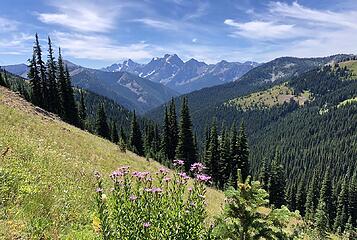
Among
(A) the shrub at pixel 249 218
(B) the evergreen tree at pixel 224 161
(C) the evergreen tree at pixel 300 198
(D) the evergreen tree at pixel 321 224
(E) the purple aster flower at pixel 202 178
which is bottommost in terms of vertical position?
(C) the evergreen tree at pixel 300 198

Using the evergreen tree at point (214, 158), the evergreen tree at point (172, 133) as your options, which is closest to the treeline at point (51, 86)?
the evergreen tree at point (172, 133)

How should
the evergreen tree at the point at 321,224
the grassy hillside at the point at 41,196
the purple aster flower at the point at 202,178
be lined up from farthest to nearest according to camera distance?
1. the evergreen tree at the point at 321,224
2. the grassy hillside at the point at 41,196
3. the purple aster flower at the point at 202,178

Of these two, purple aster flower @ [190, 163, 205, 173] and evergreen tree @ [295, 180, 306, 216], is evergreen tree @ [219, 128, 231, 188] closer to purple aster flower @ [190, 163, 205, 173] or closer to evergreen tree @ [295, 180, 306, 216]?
evergreen tree @ [295, 180, 306, 216]

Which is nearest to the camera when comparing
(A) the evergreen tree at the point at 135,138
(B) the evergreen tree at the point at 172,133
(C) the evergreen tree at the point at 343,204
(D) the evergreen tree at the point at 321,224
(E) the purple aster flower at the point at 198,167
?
(E) the purple aster flower at the point at 198,167

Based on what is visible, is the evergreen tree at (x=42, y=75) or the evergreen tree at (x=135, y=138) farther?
the evergreen tree at (x=135, y=138)

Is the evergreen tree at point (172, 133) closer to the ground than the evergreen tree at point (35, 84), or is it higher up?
closer to the ground

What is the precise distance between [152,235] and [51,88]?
192ft

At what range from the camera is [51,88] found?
195ft

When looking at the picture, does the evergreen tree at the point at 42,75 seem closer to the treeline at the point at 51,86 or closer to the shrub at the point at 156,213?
the treeline at the point at 51,86

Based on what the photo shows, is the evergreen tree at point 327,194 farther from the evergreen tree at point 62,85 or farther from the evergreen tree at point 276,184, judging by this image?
the evergreen tree at point 62,85

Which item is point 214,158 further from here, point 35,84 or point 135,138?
point 35,84

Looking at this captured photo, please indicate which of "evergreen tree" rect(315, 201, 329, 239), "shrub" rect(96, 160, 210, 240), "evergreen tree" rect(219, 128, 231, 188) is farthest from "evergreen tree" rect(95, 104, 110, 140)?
"shrub" rect(96, 160, 210, 240)

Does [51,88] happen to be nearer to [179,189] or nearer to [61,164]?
[61,164]

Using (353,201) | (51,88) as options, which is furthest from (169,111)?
(353,201)
